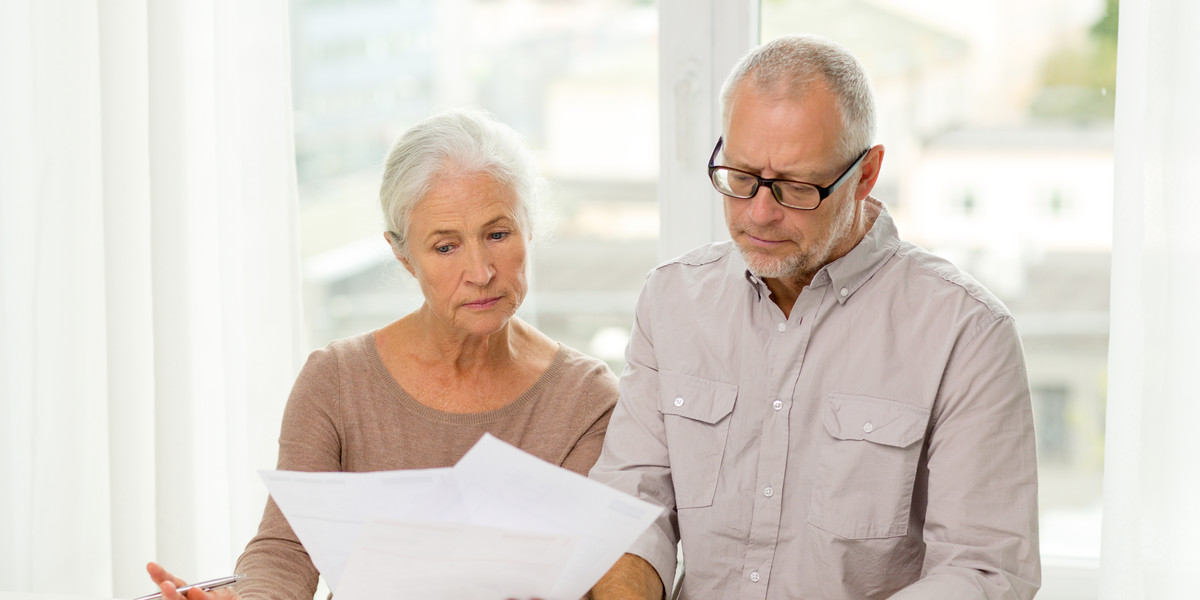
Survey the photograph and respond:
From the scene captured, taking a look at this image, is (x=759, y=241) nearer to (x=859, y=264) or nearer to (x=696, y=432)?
(x=859, y=264)

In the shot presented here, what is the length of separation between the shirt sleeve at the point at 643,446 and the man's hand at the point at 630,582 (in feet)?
0.12

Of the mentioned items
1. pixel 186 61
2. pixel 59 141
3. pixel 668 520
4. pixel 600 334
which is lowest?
pixel 668 520

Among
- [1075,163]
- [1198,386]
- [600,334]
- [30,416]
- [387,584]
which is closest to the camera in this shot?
[387,584]

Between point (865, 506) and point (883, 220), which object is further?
point (883, 220)

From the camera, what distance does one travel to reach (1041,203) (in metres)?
2.26

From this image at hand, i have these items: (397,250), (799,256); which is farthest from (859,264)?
(397,250)

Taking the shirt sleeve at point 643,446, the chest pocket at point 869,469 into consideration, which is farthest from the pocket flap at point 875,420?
the shirt sleeve at point 643,446

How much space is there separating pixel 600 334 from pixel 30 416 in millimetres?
1272

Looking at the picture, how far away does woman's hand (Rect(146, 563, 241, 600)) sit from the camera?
1.42m

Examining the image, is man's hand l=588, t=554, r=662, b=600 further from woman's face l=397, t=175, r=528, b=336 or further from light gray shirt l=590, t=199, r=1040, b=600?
woman's face l=397, t=175, r=528, b=336

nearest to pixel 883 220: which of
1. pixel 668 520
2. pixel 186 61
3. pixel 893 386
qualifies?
pixel 893 386

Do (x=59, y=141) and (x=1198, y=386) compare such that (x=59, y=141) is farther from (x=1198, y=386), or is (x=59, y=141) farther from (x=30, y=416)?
(x=1198, y=386)

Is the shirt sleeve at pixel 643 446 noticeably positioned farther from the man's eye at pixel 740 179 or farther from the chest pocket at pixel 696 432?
the man's eye at pixel 740 179

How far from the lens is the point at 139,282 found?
7.78 ft
